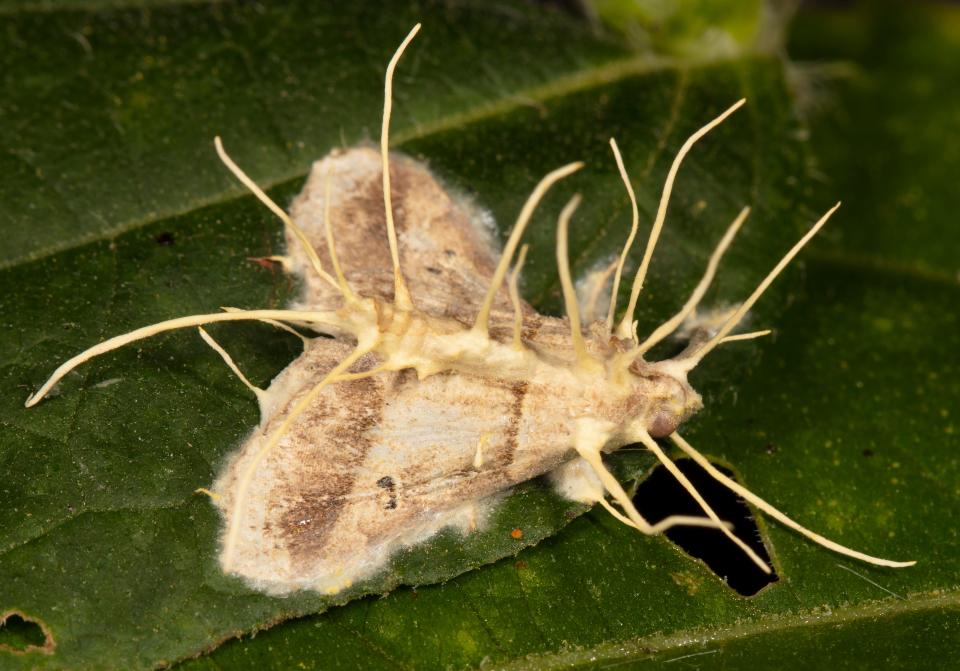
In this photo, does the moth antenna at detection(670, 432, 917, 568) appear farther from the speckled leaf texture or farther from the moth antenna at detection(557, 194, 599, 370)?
the moth antenna at detection(557, 194, 599, 370)

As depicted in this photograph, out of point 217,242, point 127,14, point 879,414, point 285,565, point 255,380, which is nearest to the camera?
point 285,565

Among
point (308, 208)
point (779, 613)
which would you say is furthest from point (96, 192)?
point (779, 613)

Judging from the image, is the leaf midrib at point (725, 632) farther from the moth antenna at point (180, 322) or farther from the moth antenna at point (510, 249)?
the moth antenna at point (180, 322)

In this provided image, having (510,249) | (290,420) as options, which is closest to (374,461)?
(290,420)

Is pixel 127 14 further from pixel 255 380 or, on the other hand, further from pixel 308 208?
pixel 255 380

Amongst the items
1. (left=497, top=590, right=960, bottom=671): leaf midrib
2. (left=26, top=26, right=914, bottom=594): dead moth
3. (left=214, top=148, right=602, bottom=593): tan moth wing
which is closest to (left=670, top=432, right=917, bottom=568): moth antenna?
(left=26, top=26, right=914, bottom=594): dead moth

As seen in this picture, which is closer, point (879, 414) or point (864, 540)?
point (864, 540)
